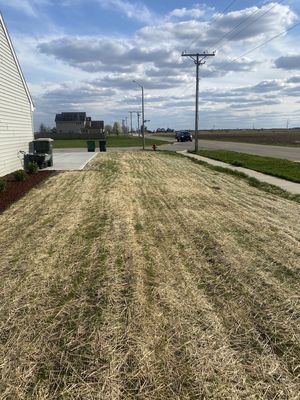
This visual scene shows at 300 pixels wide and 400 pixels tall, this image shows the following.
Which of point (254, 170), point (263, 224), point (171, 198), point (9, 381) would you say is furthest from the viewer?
point (254, 170)

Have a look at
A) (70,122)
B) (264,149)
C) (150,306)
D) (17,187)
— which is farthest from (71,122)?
(150,306)

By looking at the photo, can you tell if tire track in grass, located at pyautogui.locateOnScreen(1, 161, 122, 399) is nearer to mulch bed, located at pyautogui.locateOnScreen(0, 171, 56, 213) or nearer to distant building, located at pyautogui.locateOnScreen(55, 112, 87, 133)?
mulch bed, located at pyautogui.locateOnScreen(0, 171, 56, 213)

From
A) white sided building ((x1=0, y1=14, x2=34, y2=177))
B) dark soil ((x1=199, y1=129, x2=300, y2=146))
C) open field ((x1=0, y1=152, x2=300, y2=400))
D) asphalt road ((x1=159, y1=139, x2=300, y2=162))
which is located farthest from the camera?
dark soil ((x1=199, y1=129, x2=300, y2=146))

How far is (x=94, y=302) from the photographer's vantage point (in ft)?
13.9

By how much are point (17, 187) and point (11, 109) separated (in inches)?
219

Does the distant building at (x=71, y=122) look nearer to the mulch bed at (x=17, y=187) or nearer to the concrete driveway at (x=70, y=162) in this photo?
the concrete driveway at (x=70, y=162)

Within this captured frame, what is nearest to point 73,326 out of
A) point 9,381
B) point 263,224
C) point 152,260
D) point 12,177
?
point 9,381

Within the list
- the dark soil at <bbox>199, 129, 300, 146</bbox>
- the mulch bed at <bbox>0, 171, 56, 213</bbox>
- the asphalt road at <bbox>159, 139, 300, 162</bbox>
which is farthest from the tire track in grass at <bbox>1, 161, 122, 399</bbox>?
the dark soil at <bbox>199, 129, 300, 146</bbox>

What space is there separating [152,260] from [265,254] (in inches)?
69.4

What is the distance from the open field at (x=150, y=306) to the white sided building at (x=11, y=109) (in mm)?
7816

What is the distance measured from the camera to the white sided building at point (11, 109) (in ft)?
50.5

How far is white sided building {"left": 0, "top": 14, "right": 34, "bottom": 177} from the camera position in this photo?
50.5ft

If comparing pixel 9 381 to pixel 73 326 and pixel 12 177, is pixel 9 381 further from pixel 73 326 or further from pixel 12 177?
pixel 12 177

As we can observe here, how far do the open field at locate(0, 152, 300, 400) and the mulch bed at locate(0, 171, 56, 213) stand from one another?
199cm
